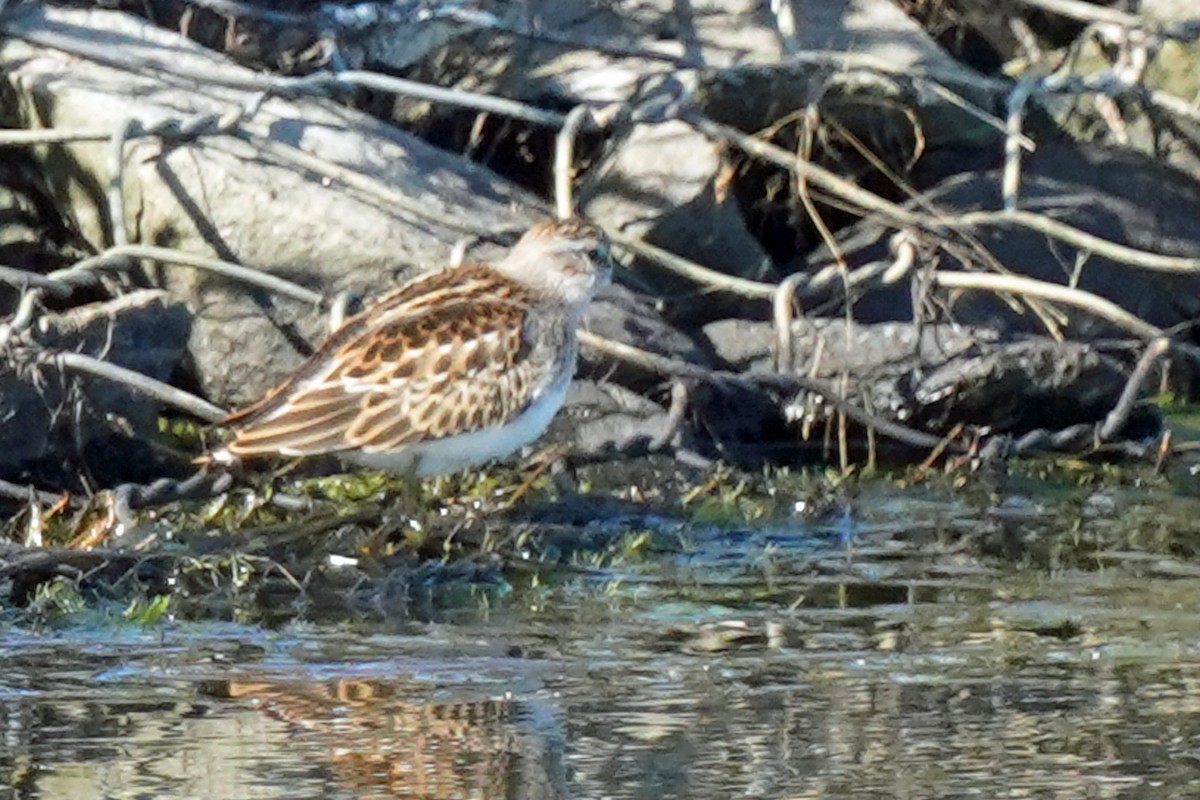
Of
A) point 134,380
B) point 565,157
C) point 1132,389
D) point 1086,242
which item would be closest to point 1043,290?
point 1086,242

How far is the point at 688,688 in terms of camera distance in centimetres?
596

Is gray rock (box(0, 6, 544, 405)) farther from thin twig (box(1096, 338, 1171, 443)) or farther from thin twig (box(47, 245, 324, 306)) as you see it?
thin twig (box(1096, 338, 1171, 443))

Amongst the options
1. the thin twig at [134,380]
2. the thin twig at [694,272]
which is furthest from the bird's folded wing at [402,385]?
the thin twig at [694,272]

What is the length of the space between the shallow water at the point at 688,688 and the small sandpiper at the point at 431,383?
56 cm

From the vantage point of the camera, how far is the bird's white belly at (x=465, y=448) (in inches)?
301

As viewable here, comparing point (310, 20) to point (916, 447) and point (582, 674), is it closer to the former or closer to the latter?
point (916, 447)

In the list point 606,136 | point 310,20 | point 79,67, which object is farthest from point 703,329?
point 79,67

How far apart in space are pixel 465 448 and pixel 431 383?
0.20 metres

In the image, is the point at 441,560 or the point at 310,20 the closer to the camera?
the point at 441,560

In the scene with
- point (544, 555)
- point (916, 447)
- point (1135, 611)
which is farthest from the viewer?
point (916, 447)

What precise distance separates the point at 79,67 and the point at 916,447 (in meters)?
3.03

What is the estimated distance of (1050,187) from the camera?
34.4ft

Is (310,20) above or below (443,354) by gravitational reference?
above

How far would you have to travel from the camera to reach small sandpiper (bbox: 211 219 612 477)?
7.52 m
